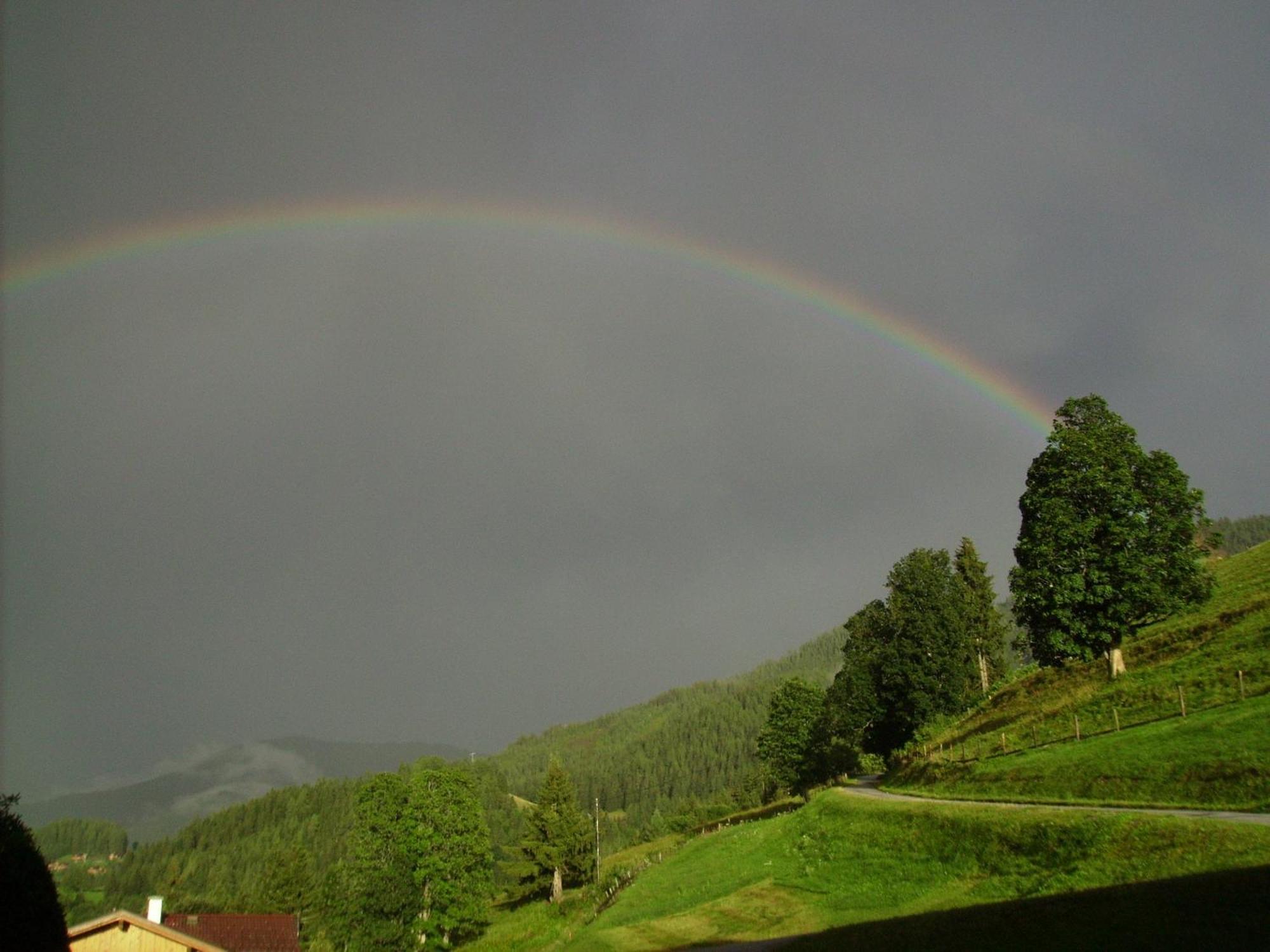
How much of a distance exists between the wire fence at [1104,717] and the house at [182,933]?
46.0 meters

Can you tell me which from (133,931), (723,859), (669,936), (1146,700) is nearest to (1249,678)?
(1146,700)

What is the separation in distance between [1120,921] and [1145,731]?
22320 mm

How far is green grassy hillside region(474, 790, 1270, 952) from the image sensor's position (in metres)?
20.9

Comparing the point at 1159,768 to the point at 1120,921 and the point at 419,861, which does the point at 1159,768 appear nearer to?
the point at 1120,921

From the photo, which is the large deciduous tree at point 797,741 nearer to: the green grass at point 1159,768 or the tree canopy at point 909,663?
the tree canopy at point 909,663

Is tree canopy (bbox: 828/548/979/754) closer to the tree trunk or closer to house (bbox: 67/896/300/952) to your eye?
the tree trunk

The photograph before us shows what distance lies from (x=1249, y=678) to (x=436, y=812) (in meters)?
69.9

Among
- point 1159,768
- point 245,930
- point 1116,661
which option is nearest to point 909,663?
point 1116,661

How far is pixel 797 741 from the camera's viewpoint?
85.1 meters

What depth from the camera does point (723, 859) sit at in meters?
59.2

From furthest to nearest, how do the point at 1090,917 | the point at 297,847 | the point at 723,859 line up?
1. the point at 297,847
2. the point at 723,859
3. the point at 1090,917

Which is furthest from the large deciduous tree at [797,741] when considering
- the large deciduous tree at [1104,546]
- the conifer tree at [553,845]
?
the large deciduous tree at [1104,546]

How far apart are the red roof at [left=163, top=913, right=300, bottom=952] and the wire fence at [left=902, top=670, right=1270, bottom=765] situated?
168ft

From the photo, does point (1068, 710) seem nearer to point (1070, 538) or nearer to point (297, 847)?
point (1070, 538)
